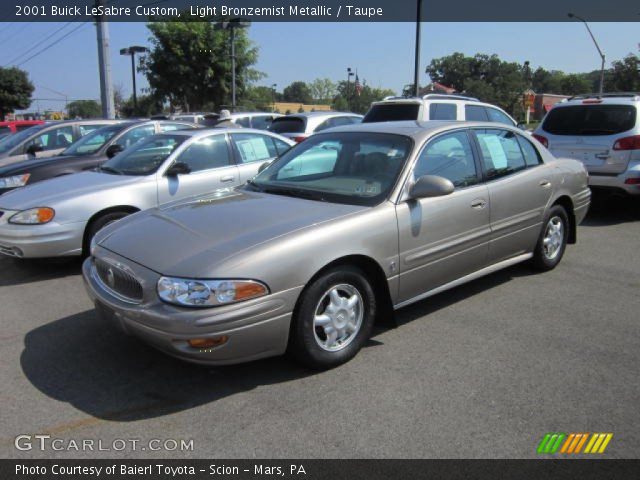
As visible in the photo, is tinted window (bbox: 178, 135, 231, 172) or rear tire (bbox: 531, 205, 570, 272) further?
tinted window (bbox: 178, 135, 231, 172)

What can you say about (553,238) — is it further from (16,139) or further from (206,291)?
(16,139)

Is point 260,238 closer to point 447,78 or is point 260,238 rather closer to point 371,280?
point 371,280

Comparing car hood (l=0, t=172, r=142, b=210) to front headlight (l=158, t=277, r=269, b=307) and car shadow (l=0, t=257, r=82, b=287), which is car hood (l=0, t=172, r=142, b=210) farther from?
front headlight (l=158, t=277, r=269, b=307)

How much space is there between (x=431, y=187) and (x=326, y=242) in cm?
93

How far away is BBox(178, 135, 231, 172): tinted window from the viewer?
648 cm

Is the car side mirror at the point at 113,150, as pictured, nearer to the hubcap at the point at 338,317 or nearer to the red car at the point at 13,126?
the hubcap at the point at 338,317

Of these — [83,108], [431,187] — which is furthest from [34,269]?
[83,108]

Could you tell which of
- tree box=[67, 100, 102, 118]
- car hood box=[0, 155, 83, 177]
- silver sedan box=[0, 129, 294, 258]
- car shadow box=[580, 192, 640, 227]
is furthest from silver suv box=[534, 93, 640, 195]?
tree box=[67, 100, 102, 118]

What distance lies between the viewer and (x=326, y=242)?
3.34 metres

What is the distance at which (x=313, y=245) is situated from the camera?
3.28 m

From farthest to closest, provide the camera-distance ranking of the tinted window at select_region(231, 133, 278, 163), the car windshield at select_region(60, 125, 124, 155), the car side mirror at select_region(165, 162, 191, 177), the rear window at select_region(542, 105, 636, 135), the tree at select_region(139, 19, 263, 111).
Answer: the tree at select_region(139, 19, 263, 111) < the car windshield at select_region(60, 125, 124, 155) < the rear window at select_region(542, 105, 636, 135) < the tinted window at select_region(231, 133, 278, 163) < the car side mirror at select_region(165, 162, 191, 177)

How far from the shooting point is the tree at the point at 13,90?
5153cm

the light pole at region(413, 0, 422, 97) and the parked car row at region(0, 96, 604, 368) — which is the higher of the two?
the light pole at region(413, 0, 422, 97)

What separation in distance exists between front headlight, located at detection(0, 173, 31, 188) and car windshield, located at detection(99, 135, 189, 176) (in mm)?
1593
